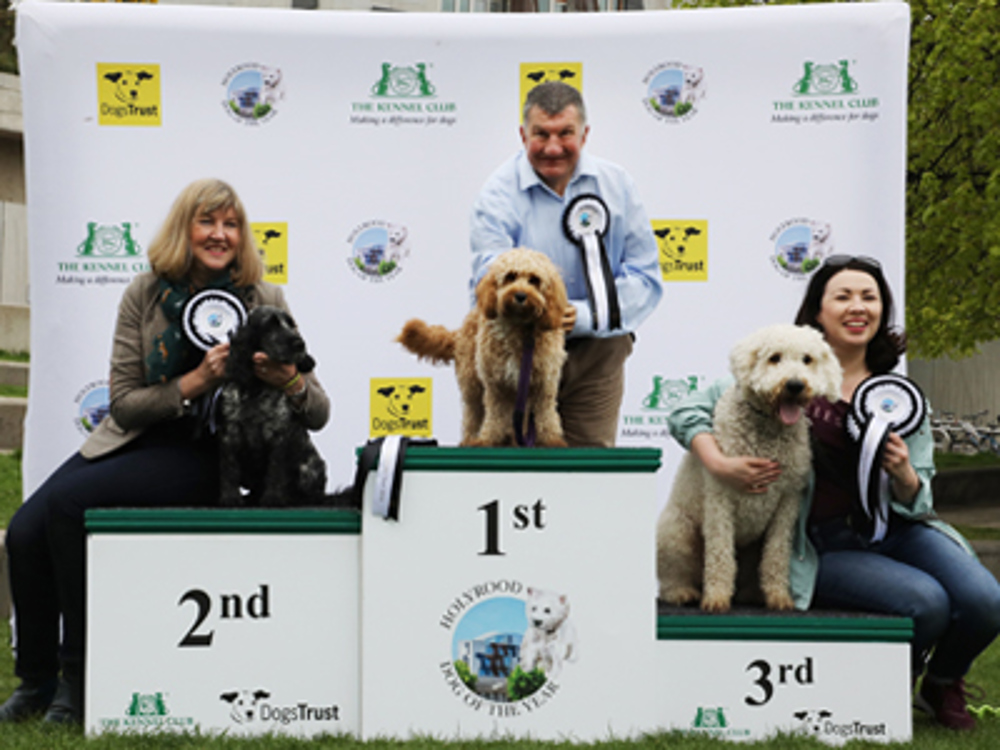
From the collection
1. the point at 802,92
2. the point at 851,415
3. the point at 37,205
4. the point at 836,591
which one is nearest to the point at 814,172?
the point at 802,92

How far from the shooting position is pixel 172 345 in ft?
10.2

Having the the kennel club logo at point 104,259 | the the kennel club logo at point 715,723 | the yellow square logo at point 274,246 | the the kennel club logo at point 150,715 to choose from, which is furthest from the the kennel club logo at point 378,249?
the the kennel club logo at point 715,723

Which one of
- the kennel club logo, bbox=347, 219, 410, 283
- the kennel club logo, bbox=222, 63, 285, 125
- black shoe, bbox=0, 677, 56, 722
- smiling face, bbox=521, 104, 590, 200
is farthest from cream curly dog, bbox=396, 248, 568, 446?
the kennel club logo, bbox=222, 63, 285, 125

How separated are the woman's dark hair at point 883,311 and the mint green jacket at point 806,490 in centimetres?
24

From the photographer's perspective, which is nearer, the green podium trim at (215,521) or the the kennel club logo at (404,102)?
the green podium trim at (215,521)

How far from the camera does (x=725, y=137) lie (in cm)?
459

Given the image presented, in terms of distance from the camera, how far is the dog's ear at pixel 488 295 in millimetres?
2893

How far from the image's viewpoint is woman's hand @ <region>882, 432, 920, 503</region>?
306 cm

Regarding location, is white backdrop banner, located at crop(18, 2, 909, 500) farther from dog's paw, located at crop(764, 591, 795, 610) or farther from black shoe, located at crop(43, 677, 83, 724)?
black shoe, located at crop(43, 677, 83, 724)

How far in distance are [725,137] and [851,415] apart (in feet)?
6.05

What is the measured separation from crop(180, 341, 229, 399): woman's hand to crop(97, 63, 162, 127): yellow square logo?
1.88 meters

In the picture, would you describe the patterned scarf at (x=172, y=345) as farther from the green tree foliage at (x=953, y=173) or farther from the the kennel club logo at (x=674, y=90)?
the green tree foliage at (x=953, y=173)

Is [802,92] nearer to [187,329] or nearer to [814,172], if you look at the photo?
[814,172]

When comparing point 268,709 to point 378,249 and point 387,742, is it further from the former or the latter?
point 378,249
